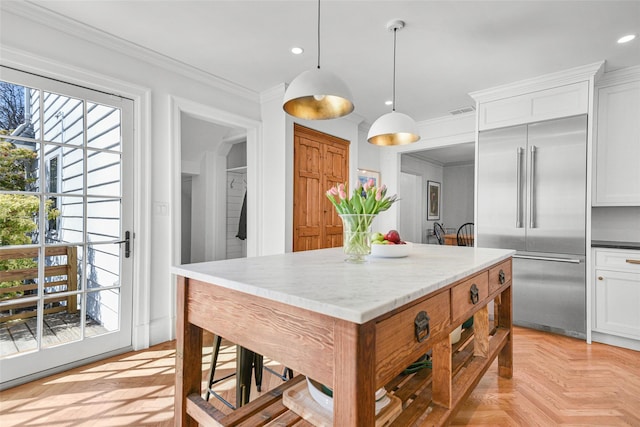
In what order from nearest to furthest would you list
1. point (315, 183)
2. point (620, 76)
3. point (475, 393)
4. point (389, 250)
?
1. point (389, 250)
2. point (475, 393)
3. point (620, 76)
4. point (315, 183)

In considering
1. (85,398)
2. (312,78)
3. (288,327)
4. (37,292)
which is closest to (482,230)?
(312,78)

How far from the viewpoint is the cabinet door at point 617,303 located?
9.09 feet

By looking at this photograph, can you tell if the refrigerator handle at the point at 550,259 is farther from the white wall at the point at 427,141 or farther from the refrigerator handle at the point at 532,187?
the white wall at the point at 427,141

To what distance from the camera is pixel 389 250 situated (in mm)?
1676

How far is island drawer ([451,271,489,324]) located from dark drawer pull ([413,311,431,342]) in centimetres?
25

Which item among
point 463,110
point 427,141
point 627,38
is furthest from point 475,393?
point 427,141

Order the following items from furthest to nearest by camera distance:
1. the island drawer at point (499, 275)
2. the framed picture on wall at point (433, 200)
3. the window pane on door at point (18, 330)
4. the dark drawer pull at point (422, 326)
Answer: the framed picture on wall at point (433, 200)
the window pane on door at point (18, 330)
the island drawer at point (499, 275)
the dark drawer pull at point (422, 326)

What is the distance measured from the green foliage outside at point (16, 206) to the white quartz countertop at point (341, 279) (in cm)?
168

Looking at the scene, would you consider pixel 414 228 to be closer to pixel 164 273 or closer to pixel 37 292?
pixel 164 273

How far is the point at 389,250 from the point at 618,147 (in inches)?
116

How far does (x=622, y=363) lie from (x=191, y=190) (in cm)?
572

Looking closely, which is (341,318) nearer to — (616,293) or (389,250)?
(389,250)

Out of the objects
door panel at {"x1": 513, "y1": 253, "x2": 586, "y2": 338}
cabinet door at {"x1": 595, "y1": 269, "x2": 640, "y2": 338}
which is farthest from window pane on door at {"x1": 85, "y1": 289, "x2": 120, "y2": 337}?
cabinet door at {"x1": 595, "y1": 269, "x2": 640, "y2": 338}

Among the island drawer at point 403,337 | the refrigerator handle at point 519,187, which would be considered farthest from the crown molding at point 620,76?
the island drawer at point 403,337
